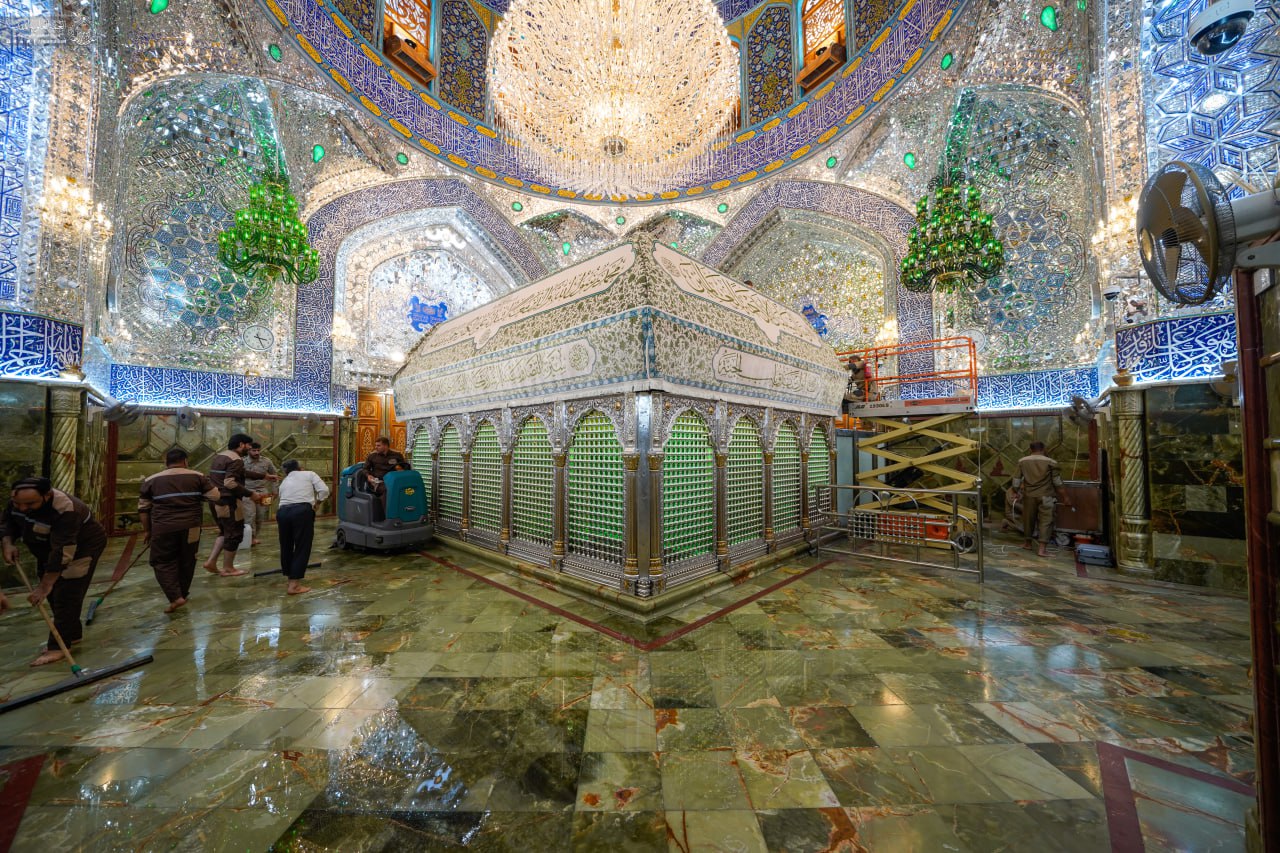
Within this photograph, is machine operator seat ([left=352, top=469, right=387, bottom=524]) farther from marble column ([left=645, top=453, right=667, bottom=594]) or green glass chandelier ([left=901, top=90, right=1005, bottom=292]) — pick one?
green glass chandelier ([left=901, top=90, right=1005, bottom=292])

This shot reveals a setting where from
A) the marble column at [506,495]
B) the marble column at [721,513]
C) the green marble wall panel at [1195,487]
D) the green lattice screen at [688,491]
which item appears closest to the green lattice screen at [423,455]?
the marble column at [506,495]

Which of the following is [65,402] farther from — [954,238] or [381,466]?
[954,238]

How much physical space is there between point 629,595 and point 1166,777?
3.08 meters

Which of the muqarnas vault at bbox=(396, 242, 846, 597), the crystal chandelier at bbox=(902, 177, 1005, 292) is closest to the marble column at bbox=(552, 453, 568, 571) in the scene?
the muqarnas vault at bbox=(396, 242, 846, 597)

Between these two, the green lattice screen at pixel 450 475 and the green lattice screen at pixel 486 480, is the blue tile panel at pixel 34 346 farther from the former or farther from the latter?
the green lattice screen at pixel 486 480

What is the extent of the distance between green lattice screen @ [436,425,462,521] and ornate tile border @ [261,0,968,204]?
302 inches

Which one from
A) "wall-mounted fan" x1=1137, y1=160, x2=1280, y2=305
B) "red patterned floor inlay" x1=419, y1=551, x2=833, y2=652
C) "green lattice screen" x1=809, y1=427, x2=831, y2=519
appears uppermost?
"wall-mounted fan" x1=1137, y1=160, x2=1280, y2=305

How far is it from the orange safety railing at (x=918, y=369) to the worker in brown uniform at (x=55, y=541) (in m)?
9.67

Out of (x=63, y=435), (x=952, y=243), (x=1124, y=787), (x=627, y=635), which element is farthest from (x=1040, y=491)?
(x=63, y=435)

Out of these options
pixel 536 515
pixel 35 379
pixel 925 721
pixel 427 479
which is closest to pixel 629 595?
pixel 536 515

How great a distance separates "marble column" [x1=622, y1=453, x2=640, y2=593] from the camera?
401 cm

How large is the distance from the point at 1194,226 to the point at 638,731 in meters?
3.06

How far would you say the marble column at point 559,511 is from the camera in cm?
470

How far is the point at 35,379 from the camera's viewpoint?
185 inches
